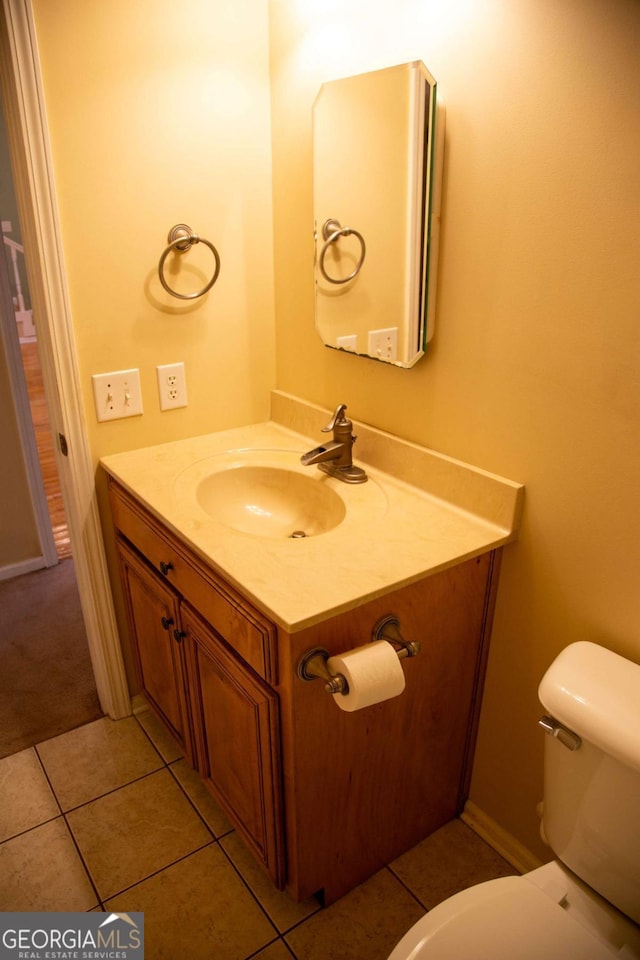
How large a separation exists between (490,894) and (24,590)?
6.94 ft

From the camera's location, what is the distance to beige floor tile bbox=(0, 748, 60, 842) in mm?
1625

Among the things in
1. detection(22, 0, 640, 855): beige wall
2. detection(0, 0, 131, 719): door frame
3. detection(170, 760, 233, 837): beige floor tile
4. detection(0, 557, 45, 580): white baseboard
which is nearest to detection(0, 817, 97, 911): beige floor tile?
detection(170, 760, 233, 837): beige floor tile

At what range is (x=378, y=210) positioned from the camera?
4.62 ft

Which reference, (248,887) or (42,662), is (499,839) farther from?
(42,662)

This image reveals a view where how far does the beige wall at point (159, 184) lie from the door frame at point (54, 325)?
29mm

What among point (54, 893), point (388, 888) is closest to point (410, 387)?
point (388, 888)

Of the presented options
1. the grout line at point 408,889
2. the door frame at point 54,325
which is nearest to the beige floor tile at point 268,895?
the grout line at point 408,889

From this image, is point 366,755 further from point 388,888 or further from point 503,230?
point 503,230

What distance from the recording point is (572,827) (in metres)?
1.12

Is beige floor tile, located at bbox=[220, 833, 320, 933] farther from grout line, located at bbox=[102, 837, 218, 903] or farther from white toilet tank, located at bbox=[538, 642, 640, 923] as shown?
white toilet tank, located at bbox=[538, 642, 640, 923]

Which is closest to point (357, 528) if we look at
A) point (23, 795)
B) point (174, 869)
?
point (174, 869)

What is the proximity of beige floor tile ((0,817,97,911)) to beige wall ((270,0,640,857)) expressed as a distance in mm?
973

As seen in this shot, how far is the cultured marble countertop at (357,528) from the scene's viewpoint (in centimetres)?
112

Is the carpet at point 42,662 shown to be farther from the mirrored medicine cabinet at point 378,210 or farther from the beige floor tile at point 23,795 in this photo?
the mirrored medicine cabinet at point 378,210
